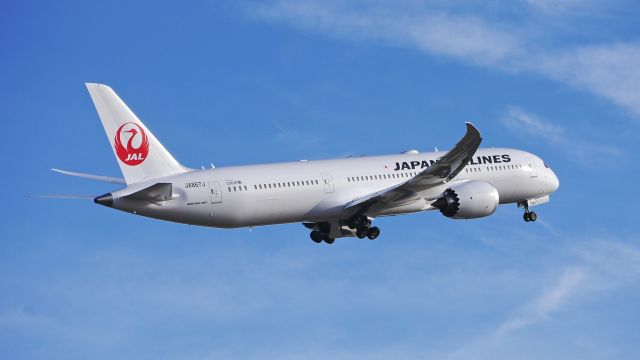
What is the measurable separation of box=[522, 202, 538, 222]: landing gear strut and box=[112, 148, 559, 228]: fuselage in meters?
1.25

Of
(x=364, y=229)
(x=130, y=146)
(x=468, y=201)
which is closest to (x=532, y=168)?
(x=468, y=201)

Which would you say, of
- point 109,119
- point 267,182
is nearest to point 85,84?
point 109,119

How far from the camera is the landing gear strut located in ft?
228

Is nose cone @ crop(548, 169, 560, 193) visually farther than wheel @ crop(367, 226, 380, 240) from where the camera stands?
Yes

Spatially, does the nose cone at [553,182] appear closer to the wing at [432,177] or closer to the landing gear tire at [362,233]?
the wing at [432,177]

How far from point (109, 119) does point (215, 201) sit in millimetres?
6496

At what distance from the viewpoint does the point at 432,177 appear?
60.8 meters

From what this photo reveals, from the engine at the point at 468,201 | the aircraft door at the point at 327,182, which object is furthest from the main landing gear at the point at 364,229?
the engine at the point at 468,201

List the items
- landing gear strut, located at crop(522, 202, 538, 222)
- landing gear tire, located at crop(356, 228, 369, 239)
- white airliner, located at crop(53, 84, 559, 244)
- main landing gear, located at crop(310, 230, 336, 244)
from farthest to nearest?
landing gear strut, located at crop(522, 202, 538, 222) < main landing gear, located at crop(310, 230, 336, 244) < landing gear tire, located at crop(356, 228, 369, 239) < white airliner, located at crop(53, 84, 559, 244)

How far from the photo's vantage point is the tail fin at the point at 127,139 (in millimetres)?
58969

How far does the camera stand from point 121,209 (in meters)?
57.7

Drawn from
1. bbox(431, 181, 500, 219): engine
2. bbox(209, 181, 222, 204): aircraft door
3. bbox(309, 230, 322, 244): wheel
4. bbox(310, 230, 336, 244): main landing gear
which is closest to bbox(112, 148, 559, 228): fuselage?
bbox(209, 181, 222, 204): aircraft door

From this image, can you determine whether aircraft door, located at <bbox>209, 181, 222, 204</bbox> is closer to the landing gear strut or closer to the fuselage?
the fuselage

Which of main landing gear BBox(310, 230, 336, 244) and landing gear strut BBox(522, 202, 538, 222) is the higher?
landing gear strut BBox(522, 202, 538, 222)
